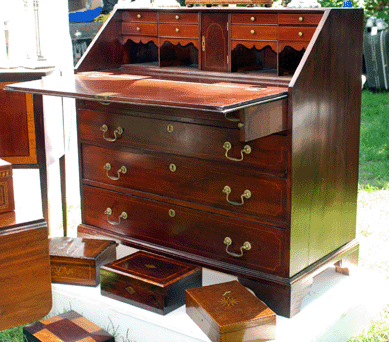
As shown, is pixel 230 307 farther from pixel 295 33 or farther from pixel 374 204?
pixel 374 204

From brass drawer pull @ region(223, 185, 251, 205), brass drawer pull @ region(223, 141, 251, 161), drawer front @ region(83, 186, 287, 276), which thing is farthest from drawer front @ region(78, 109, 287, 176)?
drawer front @ region(83, 186, 287, 276)

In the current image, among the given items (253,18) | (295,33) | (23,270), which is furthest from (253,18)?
(23,270)

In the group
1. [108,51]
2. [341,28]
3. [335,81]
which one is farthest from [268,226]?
[108,51]

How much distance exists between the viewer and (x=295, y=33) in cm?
249

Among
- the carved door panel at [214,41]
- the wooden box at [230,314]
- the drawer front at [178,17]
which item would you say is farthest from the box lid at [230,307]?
the drawer front at [178,17]

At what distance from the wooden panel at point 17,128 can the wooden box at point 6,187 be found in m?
0.85

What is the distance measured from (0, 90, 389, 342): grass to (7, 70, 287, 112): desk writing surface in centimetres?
115

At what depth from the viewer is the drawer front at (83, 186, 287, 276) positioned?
2.49 metres

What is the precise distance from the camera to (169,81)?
106 inches

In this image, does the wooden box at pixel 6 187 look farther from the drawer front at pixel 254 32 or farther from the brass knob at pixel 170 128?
the drawer front at pixel 254 32

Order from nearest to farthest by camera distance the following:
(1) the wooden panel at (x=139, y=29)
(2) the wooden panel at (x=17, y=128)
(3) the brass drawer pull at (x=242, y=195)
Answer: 1. (3) the brass drawer pull at (x=242, y=195)
2. (1) the wooden panel at (x=139, y=29)
3. (2) the wooden panel at (x=17, y=128)

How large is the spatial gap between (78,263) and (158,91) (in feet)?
3.16

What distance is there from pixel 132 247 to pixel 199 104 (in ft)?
4.15

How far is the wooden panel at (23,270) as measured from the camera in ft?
7.77
